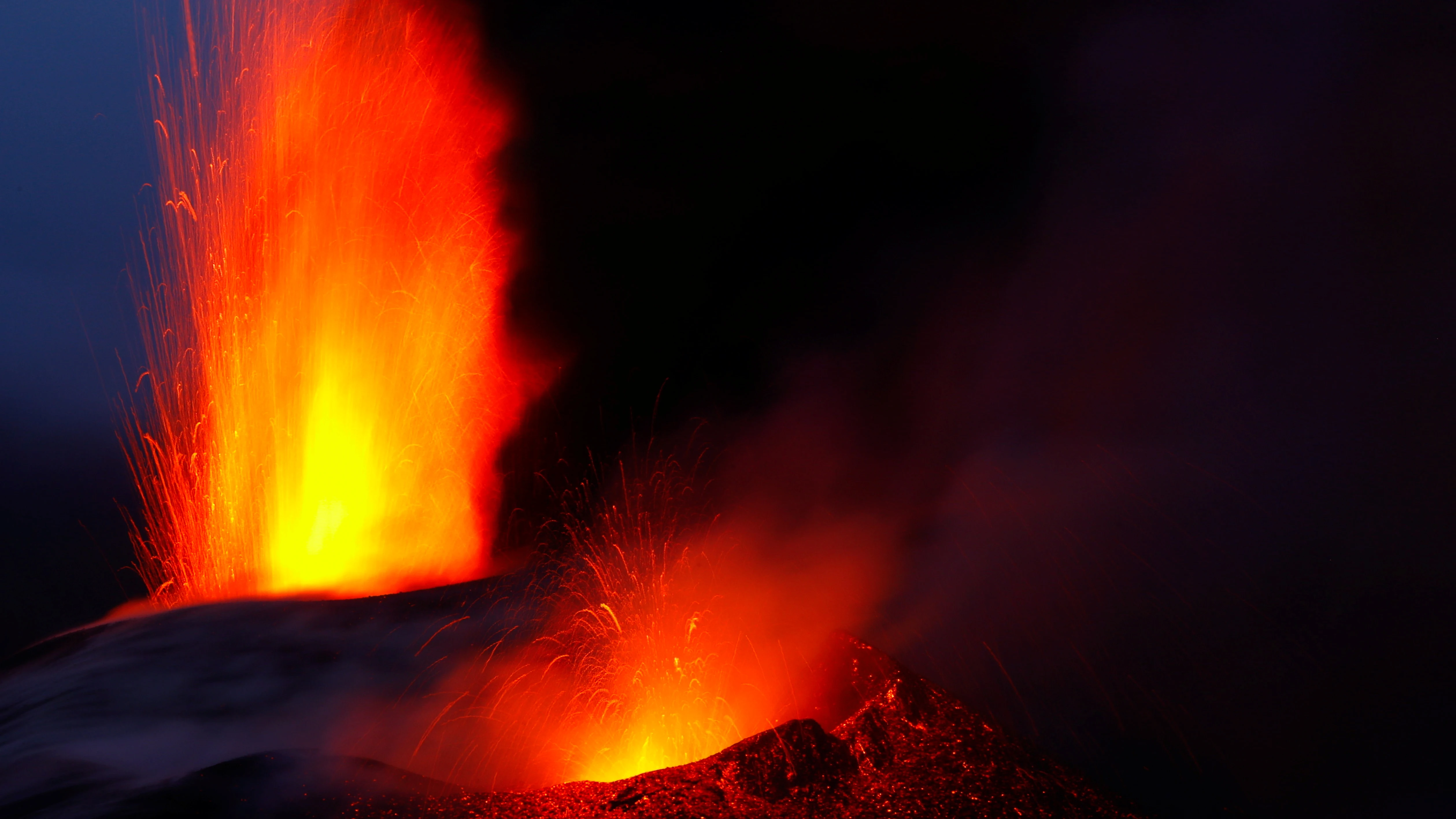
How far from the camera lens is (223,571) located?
33.4 ft

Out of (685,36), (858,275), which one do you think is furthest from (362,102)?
(858,275)

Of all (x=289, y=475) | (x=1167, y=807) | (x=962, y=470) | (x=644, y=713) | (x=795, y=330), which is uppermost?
(x=289, y=475)

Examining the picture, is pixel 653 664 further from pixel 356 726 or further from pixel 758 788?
pixel 758 788

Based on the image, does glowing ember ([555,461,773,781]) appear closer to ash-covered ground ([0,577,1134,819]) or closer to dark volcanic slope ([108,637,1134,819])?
ash-covered ground ([0,577,1134,819])

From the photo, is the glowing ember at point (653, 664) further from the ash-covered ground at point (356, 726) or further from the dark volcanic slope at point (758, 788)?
the dark volcanic slope at point (758, 788)

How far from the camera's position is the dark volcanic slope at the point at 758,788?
4121 millimetres

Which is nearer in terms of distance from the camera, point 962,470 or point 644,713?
point 644,713

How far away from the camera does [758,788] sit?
428 cm

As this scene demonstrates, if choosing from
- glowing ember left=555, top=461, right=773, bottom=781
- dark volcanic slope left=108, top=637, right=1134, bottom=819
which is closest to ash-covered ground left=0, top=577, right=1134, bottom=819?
dark volcanic slope left=108, top=637, right=1134, bottom=819

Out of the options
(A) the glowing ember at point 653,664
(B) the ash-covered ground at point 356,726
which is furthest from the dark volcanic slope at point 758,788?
(A) the glowing ember at point 653,664

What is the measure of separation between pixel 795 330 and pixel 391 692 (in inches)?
279

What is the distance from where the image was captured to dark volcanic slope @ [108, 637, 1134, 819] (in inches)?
162

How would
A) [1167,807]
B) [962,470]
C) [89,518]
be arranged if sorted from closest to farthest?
[1167,807] → [962,470] → [89,518]

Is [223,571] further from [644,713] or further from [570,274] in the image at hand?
[644,713]
